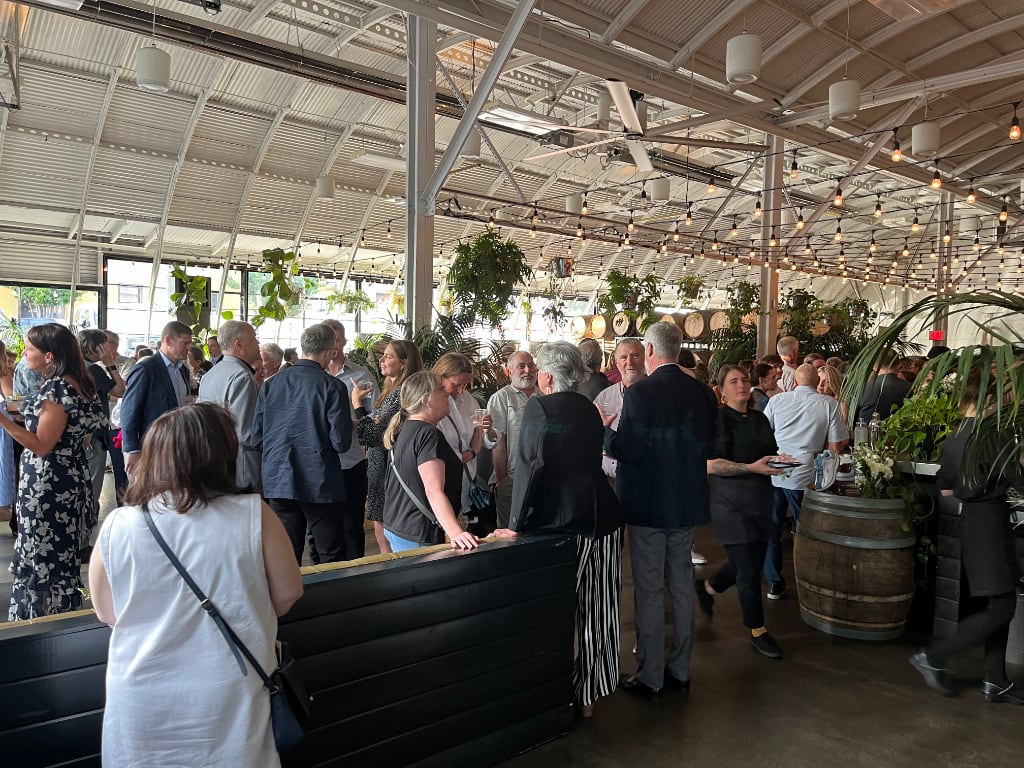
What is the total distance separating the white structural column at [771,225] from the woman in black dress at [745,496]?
9.88 metres

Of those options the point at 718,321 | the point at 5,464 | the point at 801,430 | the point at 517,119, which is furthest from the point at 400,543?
the point at 718,321

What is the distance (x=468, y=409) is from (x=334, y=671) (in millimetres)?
2331

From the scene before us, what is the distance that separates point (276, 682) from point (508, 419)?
2.98 meters

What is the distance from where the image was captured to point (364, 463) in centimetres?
471

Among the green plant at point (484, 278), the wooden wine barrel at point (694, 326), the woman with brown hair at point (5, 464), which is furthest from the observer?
the wooden wine barrel at point (694, 326)

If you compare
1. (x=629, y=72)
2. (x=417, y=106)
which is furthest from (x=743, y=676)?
(x=629, y=72)

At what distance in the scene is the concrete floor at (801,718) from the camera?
3.09 m

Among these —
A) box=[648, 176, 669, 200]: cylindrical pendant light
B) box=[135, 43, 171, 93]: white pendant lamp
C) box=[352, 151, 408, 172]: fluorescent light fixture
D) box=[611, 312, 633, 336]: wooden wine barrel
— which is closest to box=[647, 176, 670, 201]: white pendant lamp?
box=[648, 176, 669, 200]: cylindrical pendant light

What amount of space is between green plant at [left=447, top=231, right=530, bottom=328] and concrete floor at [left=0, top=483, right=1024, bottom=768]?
14.3 feet

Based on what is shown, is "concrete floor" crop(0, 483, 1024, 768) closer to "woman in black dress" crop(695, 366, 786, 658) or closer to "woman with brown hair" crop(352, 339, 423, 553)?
"woman in black dress" crop(695, 366, 786, 658)

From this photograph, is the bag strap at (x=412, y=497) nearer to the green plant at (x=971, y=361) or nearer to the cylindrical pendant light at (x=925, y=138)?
the green plant at (x=971, y=361)

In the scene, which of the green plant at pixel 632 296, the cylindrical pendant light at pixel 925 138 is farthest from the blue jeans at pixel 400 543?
the cylindrical pendant light at pixel 925 138

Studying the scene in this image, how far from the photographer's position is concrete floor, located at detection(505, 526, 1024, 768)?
3.09 metres

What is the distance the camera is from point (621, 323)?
1149 centimetres
